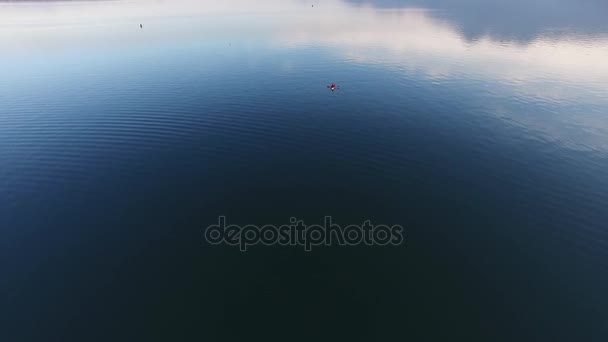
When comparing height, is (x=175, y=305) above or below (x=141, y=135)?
below

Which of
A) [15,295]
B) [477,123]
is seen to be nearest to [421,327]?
[15,295]

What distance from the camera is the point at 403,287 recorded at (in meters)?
29.6

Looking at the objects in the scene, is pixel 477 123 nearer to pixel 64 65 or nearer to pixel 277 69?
pixel 277 69

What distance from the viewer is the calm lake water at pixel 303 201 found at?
89.2ft

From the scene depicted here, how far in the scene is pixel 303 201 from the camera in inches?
1639

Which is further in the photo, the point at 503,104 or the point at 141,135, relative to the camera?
the point at 503,104

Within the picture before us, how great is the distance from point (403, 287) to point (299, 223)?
14584 mm
